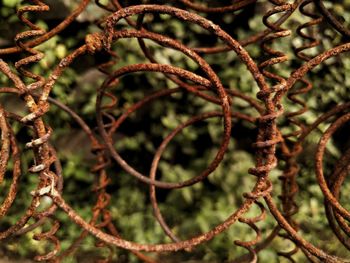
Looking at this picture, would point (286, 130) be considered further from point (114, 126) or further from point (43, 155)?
point (43, 155)

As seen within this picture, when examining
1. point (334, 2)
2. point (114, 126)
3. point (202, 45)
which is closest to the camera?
point (114, 126)

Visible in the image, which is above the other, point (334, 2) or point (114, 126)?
point (334, 2)

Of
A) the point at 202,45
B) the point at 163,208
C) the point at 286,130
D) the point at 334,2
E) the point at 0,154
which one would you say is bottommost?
the point at 0,154

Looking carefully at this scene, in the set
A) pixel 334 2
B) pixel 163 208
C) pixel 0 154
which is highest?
pixel 334 2

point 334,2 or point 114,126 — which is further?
point 334,2

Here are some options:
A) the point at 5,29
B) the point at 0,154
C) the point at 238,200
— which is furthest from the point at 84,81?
the point at 0,154

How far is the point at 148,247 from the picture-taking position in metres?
0.77

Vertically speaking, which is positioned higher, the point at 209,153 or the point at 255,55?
the point at 255,55

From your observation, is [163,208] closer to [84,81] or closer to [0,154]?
[84,81]

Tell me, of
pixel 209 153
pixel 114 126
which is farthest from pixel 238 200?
pixel 114 126

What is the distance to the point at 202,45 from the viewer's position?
1701 mm

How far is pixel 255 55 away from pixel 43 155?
3.62 feet

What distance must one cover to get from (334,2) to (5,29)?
1.31 meters

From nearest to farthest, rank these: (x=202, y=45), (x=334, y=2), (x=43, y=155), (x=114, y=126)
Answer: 1. (x=43, y=155)
2. (x=114, y=126)
3. (x=334, y=2)
4. (x=202, y=45)
